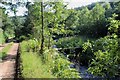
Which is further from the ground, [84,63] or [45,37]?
[45,37]

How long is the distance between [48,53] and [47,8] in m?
3.48

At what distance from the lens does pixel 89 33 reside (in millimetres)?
39781

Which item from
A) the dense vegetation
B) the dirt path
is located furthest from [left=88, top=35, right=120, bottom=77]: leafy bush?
the dirt path

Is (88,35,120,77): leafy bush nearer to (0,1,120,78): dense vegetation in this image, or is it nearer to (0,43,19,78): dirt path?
(0,1,120,78): dense vegetation

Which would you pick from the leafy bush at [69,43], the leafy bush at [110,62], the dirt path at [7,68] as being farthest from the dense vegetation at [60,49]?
the dirt path at [7,68]

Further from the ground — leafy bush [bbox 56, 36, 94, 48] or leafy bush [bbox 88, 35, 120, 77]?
leafy bush [bbox 88, 35, 120, 77]

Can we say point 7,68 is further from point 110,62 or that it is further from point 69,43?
point 69,43

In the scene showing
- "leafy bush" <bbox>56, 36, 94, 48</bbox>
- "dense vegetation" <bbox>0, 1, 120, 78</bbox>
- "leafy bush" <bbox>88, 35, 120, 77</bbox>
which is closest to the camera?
"leafy bush" <bbox>88, 35, 120, 77</bbox>

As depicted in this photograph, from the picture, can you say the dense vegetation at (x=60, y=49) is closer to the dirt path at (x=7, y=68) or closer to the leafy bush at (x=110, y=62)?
the leafy bush at (x=110, y=62)

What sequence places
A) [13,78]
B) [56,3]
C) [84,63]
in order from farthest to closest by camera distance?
[84,63]
[56,3]
[13,78]

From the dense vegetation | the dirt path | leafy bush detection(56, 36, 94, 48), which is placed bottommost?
leafy bush detection(56, 36, 94, 48)

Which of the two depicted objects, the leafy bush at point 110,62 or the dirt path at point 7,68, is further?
the dirt path at point 7,68

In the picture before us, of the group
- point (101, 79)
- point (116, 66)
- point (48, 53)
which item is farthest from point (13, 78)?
point (116, 66)

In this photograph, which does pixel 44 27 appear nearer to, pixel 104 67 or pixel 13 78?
pixel 13 78
